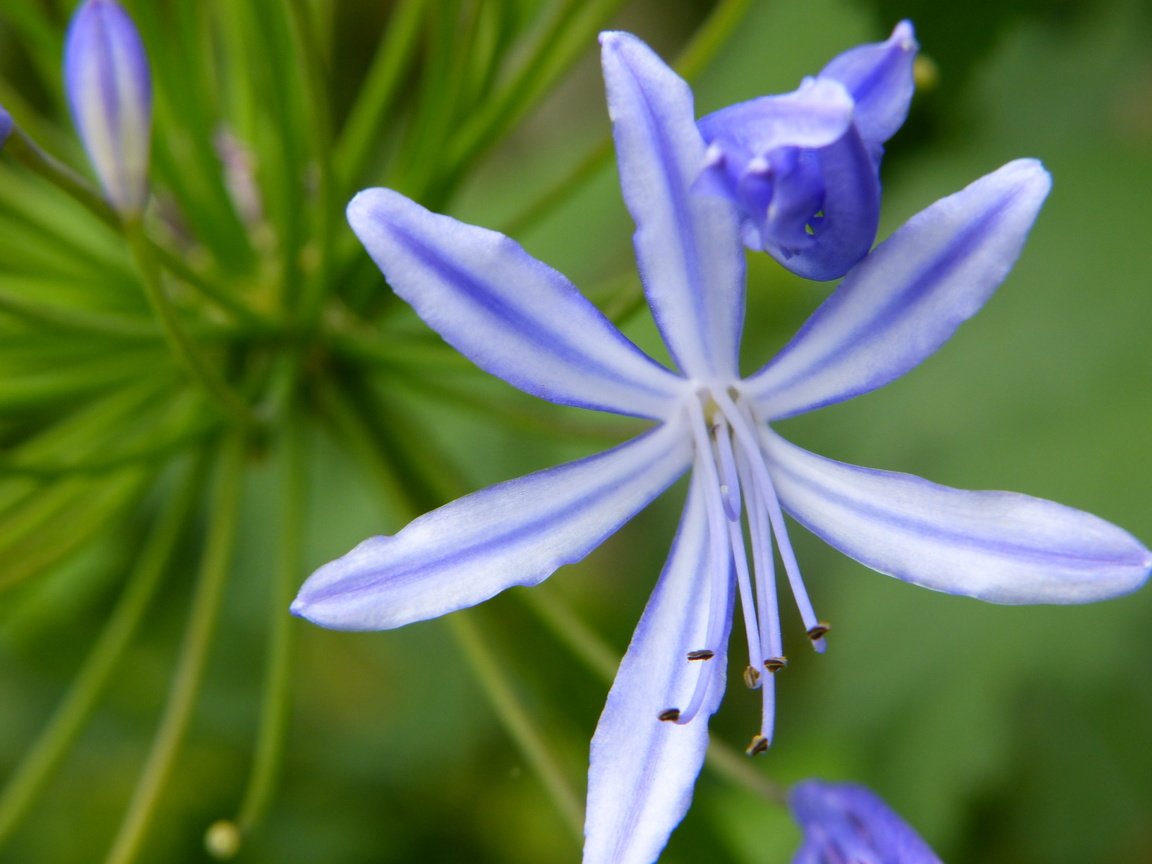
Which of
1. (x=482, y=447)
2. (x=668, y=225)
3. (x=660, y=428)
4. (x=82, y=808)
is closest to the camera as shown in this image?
(x=668, y=225)

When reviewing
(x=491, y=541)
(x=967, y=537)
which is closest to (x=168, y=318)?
(x=491, y=541)

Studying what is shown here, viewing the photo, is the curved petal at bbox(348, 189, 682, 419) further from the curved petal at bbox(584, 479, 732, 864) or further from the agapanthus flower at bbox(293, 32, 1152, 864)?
the curved petal at bbox(584, 479, 732, 864)

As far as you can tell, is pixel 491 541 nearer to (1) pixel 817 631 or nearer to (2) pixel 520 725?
(1) pixel 817 631

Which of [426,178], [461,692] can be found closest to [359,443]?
[426,178]

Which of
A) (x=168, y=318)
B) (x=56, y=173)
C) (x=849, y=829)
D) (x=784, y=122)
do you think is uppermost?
(x=56, y=173)

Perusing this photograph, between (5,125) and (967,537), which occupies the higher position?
(5,125)

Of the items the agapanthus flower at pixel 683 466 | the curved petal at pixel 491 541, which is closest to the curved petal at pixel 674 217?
the agapanthus flower at pixel 683 466

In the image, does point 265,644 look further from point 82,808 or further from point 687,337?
point 687,337
